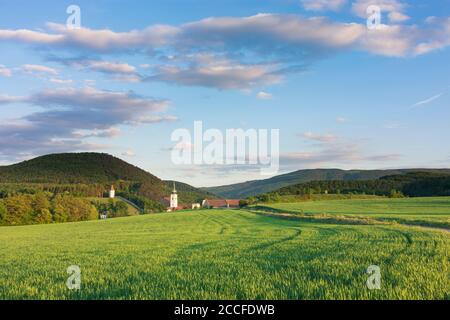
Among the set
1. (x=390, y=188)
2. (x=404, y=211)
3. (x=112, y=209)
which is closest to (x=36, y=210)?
(x=112, y=209)

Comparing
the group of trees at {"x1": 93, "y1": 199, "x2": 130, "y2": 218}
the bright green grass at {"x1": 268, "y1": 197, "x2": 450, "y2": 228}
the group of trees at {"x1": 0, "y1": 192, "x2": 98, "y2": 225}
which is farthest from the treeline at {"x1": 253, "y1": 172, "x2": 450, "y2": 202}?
the group of trees at {"x1": 0, "y1": 192, "x2": 98, "y2": 225}

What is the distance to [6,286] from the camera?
12.3m

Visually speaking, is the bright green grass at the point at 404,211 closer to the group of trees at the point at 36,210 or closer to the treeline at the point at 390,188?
the treeline at the point at 390,188

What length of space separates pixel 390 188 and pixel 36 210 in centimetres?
11055

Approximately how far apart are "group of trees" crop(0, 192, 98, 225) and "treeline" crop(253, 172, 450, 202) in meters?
56.4

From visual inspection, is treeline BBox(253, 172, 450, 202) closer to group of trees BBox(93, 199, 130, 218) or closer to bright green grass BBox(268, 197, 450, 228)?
bright green grass BBox(268, 197, 450, 228)

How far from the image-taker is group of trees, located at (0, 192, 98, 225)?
115812 millimetres

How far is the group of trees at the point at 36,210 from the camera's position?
115812 mm

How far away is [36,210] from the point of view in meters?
120

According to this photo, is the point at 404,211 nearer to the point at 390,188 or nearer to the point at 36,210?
the point at 390,188
